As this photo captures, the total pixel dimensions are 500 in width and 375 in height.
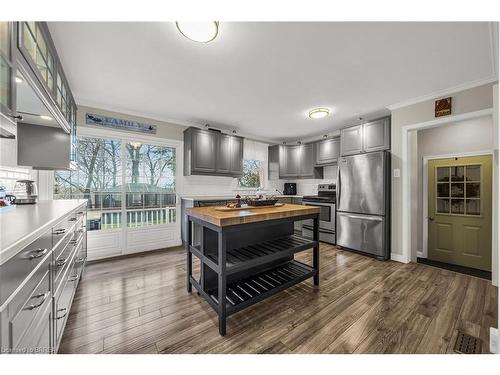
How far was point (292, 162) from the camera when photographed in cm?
527

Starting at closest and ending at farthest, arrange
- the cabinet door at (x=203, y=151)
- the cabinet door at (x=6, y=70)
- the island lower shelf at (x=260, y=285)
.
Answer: the cabinet door at (x=6, y=70)
the island lower shelf at (x=260, y=285)
the cabinet door at (x=203, y=151)

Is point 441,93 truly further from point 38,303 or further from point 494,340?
point 38,303

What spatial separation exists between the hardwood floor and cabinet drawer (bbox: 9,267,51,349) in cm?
69

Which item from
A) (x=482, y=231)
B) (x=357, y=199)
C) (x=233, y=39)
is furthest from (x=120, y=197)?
(x=482, y=231)

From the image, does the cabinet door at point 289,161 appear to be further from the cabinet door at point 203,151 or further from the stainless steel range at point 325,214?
the cabinet door at point 203,151

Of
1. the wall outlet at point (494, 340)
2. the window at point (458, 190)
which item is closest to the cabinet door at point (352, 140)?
the window at point (458, 190)

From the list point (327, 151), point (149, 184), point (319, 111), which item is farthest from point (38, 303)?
point (327, 151)

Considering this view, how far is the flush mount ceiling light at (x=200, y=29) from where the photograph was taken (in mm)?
1498

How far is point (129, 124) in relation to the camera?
3467 mm

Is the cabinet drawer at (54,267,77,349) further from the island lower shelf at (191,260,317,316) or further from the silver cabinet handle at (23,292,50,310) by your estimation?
the island lower shelf at (191,260,317,316)

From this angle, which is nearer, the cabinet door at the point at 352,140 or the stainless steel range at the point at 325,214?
the cabinet door at the point at 352,140

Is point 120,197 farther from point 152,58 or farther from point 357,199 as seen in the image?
point 357,199

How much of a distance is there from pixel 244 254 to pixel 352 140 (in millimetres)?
3155

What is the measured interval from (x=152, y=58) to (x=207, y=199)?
2.28m
